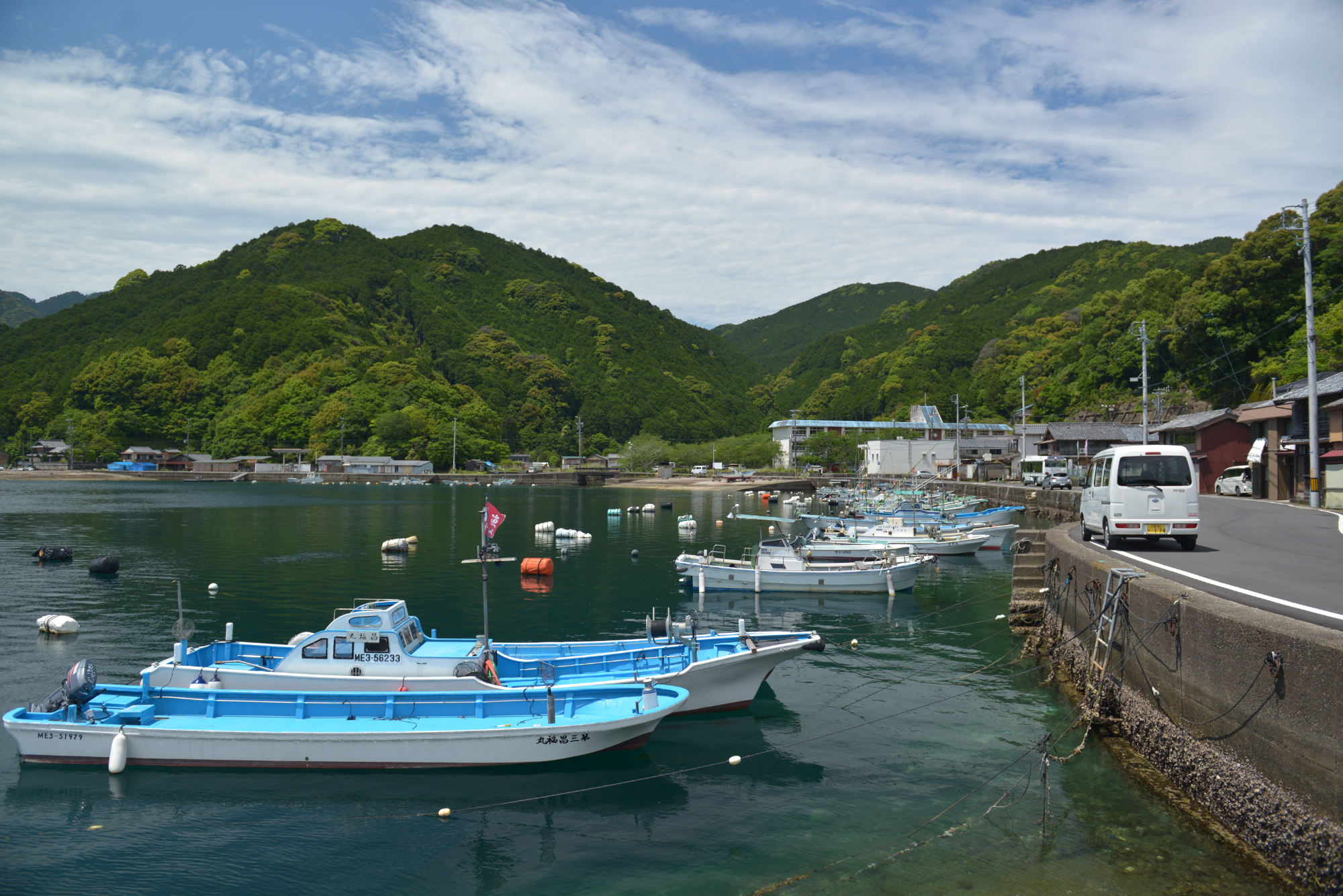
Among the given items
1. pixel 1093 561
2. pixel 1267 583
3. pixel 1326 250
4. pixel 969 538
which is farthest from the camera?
pixel 1326 250

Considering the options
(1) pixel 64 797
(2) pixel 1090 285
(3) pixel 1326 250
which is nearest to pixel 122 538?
(1) pixel 64 797

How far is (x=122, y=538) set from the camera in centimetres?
5125

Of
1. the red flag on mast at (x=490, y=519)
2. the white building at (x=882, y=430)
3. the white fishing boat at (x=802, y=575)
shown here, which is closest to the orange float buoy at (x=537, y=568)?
the white fishing boat at (x=802, y=575)

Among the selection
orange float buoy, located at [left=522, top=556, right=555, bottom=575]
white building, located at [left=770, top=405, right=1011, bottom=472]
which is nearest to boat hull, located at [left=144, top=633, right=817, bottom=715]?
orange float buoy, located at [left=522, top=556, right=555, bottom=575]

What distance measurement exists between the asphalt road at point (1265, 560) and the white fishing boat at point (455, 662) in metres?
8.53

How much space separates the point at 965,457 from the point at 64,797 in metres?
119

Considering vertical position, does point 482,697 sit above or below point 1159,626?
below

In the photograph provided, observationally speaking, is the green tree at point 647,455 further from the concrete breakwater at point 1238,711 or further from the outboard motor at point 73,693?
the concrete breakwater at point 1238,711

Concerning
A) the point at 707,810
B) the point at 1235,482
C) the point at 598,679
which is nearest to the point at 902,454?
the point at 1235,482

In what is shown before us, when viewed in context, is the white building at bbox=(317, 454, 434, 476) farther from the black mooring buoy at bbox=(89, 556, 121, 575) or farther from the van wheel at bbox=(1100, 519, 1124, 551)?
the van wheel at bbox=(1100, 519, 1124, 551)

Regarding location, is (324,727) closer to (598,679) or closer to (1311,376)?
(598,679)

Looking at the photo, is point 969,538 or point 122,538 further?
point 122,538

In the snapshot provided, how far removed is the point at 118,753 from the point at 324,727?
12.9 feet

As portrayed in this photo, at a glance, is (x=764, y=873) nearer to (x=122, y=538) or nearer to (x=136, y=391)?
(x=122, y=538)
